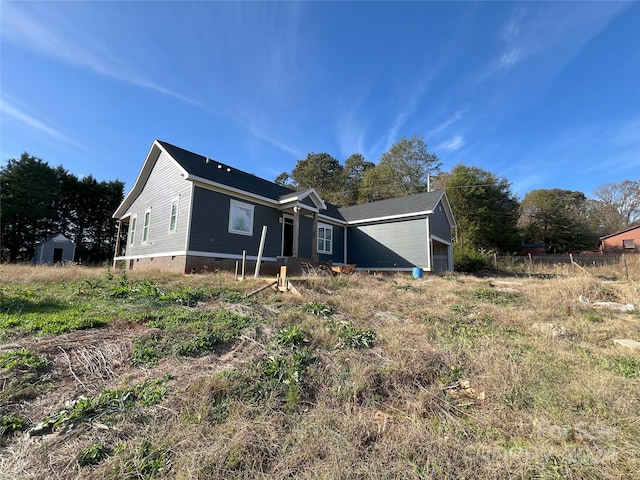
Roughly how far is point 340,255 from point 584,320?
485 inches

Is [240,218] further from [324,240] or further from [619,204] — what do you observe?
[619,204]

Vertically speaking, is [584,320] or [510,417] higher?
[584,320]

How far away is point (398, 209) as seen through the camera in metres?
16.5

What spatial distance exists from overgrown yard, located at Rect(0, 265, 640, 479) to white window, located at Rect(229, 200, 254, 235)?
6.71m

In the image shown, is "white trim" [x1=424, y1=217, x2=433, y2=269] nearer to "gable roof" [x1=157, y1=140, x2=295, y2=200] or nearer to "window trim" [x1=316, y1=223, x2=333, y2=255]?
"window trim" [x1=316, y1=223, x2=333, y2=255]

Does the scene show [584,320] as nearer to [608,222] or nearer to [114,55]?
[114,55]

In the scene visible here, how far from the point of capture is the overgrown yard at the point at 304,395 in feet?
6.31

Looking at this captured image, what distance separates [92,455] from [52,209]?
30.8 metres

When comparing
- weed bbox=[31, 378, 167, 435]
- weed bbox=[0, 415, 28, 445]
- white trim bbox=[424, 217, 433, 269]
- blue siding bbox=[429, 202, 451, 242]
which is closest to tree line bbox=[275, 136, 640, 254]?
blue siding bbox=[429, 202, 451, 242]

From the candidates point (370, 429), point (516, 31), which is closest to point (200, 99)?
point (516, 31)

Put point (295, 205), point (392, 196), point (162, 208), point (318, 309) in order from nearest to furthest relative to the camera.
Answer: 1. point (318, 309)
2. point (162, 208)
3. point (295, 205)
4. point (392, 196)

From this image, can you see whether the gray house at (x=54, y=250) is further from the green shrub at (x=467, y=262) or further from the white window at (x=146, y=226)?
the green shrub at (x=467, y=262)

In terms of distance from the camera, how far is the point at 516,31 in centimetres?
935

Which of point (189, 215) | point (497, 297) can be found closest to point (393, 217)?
point (497, 297)
